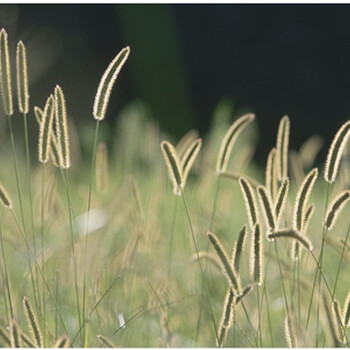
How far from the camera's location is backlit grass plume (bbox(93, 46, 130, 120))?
0.78 meters

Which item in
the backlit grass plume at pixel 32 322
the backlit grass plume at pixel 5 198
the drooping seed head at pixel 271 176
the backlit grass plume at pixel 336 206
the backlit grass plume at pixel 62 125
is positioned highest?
the backlit grass plume at pixel 62 125

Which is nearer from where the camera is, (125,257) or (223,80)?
(125,257)

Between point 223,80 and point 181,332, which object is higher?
point 223,80

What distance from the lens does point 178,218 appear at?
6.67ft

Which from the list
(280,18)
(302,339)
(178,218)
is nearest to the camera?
(302,339)

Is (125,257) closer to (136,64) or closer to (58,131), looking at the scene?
(58,131)

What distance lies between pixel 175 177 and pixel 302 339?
29 cm

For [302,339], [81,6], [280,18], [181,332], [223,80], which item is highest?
[81,6]

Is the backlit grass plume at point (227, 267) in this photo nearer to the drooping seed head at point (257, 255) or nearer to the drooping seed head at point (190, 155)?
the drooping seed head at point (257, 255)

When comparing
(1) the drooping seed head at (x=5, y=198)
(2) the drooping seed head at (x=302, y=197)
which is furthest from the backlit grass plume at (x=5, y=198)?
(2) the drooping seed head at (x=302, y=197)

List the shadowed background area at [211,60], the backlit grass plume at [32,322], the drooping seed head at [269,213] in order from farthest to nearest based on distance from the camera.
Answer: the shadowed background area at [211,60], the drooping seed head at [269,213], the backlit grass plume at [32,322]

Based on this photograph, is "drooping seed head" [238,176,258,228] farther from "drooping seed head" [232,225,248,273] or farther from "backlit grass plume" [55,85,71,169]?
"backlit grass plume" [55,85,71,169]

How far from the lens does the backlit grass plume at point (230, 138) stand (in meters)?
0.97

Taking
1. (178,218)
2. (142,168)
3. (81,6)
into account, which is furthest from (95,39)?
(178,218)
